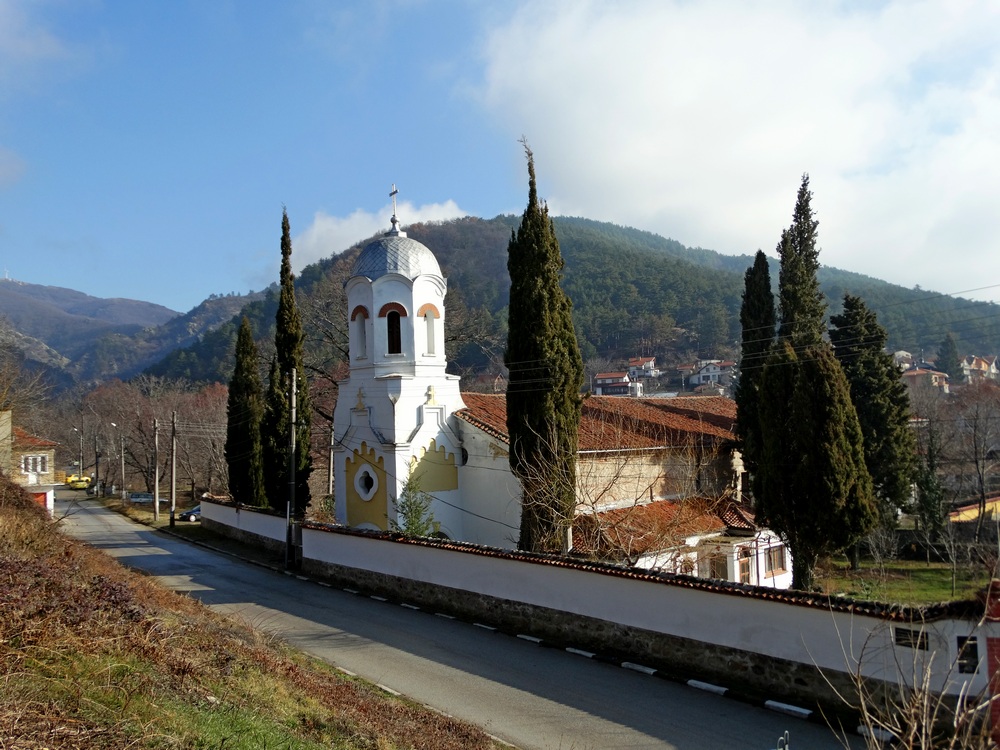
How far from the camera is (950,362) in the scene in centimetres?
8331

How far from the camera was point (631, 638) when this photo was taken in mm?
12172

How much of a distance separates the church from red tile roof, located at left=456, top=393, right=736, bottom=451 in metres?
0.10

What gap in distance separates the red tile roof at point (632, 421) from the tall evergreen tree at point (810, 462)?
12.9 feet

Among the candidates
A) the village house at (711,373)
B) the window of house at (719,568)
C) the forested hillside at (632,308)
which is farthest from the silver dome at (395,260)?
the village house at (711,373)

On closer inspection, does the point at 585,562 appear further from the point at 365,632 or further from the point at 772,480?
the point at 772,480

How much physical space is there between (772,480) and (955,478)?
95.9 feet

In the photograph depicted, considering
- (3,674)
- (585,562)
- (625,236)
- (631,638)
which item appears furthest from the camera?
(625,236)

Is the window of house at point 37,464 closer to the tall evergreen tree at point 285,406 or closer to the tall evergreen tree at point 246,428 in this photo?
the tall evergreen tree at point 246,428

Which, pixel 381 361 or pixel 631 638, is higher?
pixel 381 361

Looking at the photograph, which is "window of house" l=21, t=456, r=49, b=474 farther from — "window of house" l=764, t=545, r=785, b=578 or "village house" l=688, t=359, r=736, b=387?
"village house" l=688, t=359, r=736, b=387

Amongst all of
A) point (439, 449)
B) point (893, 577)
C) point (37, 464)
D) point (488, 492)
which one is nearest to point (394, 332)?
point (439, 449)

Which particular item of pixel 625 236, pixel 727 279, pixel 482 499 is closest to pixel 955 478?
pixel 482 499

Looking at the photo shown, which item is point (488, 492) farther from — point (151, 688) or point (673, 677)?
point (151, 688)

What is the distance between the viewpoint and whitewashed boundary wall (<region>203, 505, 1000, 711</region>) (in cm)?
855
